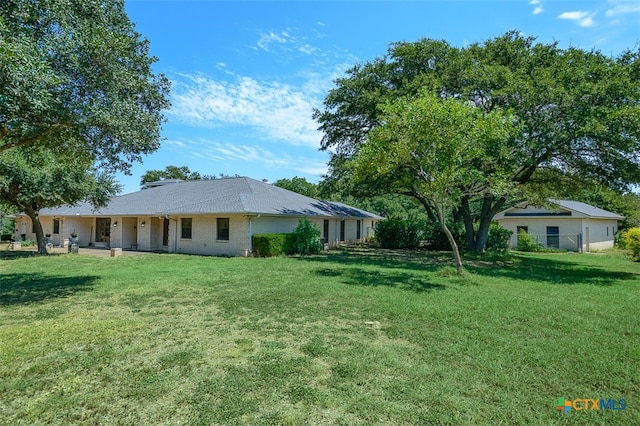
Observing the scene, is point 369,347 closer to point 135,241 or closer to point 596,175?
point 596,175

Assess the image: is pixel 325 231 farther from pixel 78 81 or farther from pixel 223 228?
pixel 78 81

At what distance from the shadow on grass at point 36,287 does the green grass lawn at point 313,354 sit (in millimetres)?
97

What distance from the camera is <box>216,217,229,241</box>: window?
61.1 feet

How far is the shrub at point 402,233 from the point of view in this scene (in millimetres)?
25516

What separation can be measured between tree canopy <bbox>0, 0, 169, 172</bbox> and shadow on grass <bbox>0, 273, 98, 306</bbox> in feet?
10.8

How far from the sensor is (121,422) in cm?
321

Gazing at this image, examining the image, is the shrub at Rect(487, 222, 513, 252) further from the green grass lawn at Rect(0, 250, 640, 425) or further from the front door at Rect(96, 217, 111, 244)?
the front door at Rect(96, 217, 111, 244)

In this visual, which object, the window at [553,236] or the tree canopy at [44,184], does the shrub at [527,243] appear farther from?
the tree canopy at [44,184]

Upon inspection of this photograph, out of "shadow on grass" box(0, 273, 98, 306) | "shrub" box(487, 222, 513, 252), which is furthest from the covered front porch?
"shrub" box(487, 222, 513, 252)

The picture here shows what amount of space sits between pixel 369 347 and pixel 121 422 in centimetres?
305

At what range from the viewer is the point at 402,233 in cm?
2558

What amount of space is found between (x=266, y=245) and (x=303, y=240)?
2.60 m

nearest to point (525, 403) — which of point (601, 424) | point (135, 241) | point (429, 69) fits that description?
point (601, 424)

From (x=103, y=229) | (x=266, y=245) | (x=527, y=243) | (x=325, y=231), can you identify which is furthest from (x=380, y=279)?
(x=103, y=229)
